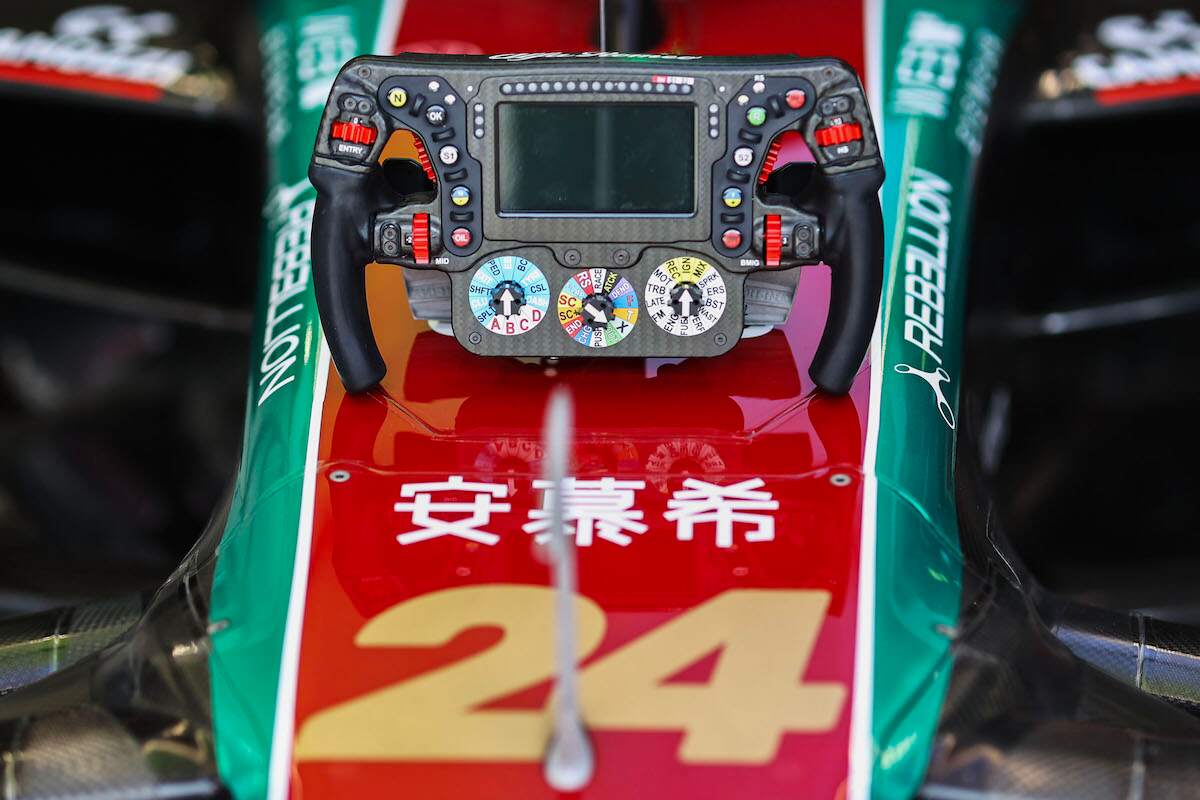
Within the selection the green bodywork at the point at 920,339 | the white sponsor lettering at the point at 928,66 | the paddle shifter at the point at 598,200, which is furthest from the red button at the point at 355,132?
the white sponsor lettering at the point at 928,66

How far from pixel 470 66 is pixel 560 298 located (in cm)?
26

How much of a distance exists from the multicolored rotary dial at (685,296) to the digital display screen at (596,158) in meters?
0.06

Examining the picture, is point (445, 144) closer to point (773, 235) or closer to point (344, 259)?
point (344, 259)

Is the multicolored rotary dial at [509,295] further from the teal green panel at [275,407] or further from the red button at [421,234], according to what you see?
the teal green panel at [275,407]

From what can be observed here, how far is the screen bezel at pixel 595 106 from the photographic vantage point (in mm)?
1790

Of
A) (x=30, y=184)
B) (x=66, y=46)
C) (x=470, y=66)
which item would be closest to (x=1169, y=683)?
(x=470, y=66)

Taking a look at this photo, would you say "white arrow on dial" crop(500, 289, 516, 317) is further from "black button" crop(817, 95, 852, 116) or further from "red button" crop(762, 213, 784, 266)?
"black button" crop(817, 95, 852, 116)

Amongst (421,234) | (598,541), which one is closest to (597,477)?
(598,541)

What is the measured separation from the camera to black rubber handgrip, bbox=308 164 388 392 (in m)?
1.82

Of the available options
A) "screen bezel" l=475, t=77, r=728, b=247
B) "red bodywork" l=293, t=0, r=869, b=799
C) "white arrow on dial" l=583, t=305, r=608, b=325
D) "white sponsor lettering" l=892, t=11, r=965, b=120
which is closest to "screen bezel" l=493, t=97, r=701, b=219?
"screen bezel" l=475, t=77, r=728, b=247

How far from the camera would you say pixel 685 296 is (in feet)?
6.12

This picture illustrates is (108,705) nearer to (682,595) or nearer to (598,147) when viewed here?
(682,595)

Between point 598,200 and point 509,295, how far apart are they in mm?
141

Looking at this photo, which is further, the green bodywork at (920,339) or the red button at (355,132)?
the red button at (355,132)
